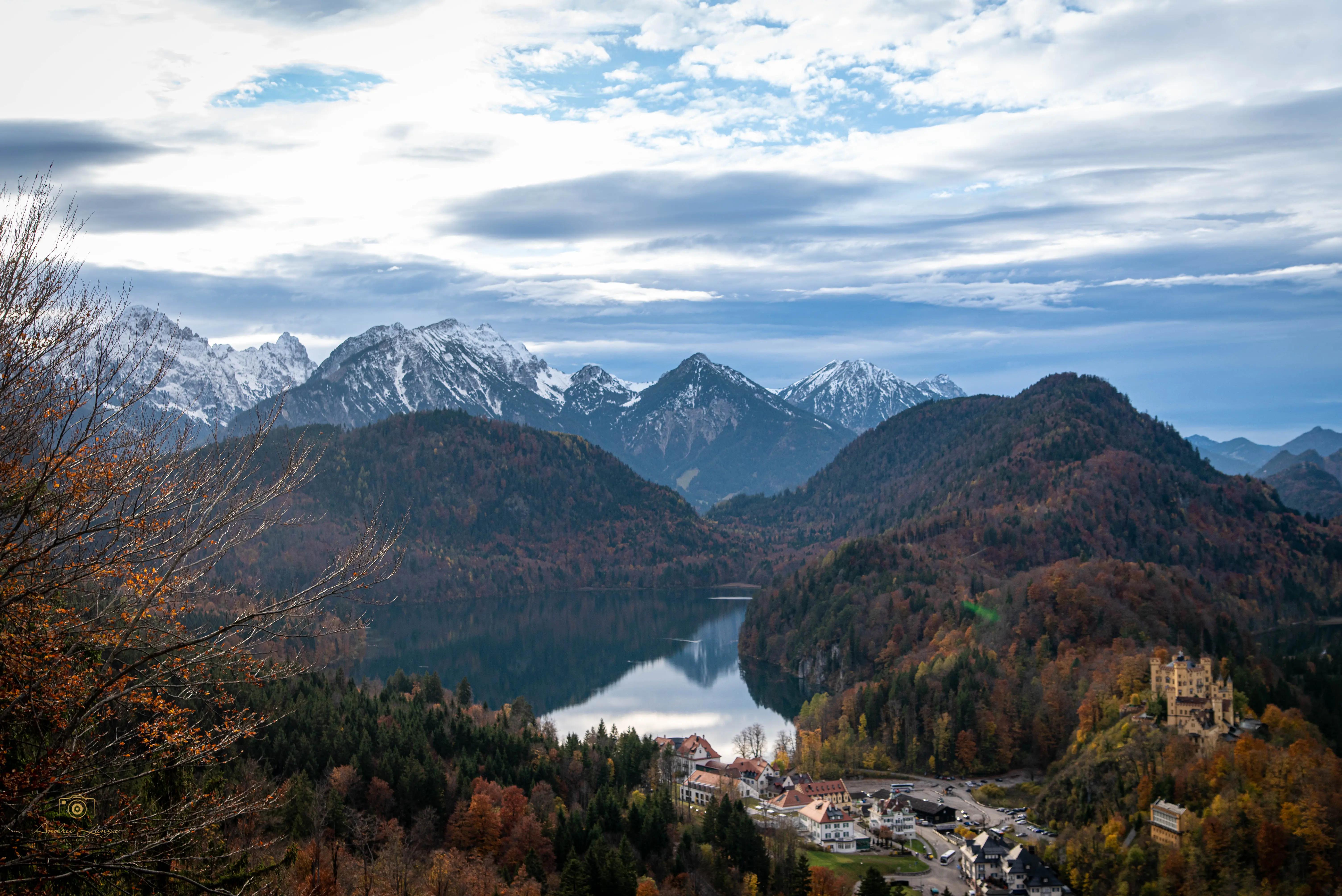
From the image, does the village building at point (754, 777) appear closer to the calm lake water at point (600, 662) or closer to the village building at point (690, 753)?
the village building at point (690, 753)

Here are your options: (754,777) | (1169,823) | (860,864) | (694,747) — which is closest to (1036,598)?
(694,747)

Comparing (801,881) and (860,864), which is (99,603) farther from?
(860,864)

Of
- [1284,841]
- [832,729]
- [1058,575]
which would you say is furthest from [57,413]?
[1058,575]

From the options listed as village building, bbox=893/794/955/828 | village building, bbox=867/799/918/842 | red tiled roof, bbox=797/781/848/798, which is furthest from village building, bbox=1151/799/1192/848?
→ red tiled roof, bbox=797/781/848/798

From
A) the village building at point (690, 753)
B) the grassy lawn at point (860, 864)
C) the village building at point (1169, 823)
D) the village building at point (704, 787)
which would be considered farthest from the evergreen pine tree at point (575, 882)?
the village building at point (690, 753)

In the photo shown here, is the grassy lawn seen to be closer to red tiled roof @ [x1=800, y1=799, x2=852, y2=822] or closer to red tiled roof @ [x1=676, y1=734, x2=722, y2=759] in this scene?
red tiled roof @ [x1=800, y1=799, x2=852, y2=822]

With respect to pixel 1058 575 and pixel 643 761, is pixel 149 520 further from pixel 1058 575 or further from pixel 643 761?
pixel 1058 575
